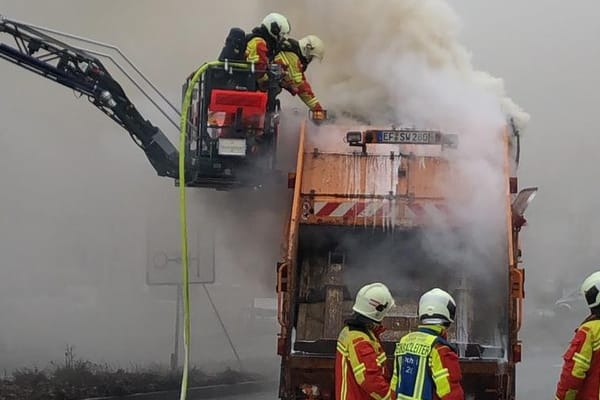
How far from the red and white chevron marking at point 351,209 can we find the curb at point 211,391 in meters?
3.87

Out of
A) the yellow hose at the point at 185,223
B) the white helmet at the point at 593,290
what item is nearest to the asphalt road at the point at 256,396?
the yellow hose at the point at 185,223

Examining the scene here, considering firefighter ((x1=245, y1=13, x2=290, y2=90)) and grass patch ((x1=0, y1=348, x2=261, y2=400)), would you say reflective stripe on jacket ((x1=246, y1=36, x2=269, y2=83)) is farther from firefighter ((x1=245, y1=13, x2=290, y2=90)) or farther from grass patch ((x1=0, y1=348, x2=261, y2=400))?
grass patch ((x1=0, y1=348, x2=261, y2=400))

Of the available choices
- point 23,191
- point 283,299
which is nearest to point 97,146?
point 23,191

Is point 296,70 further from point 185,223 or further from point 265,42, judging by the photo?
point 185,223

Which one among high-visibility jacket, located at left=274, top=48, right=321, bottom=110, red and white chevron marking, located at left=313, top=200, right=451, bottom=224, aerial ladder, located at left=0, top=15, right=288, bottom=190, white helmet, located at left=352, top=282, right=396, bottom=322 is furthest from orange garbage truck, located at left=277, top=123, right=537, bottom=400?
white helmet, located at left=352, top=282, right=396, bottom=322

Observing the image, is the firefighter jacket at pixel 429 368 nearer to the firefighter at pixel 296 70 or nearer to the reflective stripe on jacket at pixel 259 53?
the reflective stripe on jacket at pixel 259 53

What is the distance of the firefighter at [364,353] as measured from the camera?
200 inches

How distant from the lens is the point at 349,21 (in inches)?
407

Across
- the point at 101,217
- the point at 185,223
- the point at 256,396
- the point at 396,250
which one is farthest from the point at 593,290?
the point at 101,217

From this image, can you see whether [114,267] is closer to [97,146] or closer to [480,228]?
[97,146]

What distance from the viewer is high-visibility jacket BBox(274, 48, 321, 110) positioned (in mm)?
8836

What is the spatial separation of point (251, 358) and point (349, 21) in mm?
5844

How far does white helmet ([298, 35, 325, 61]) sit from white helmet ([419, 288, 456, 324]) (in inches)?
204

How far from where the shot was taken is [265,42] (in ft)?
28.7
